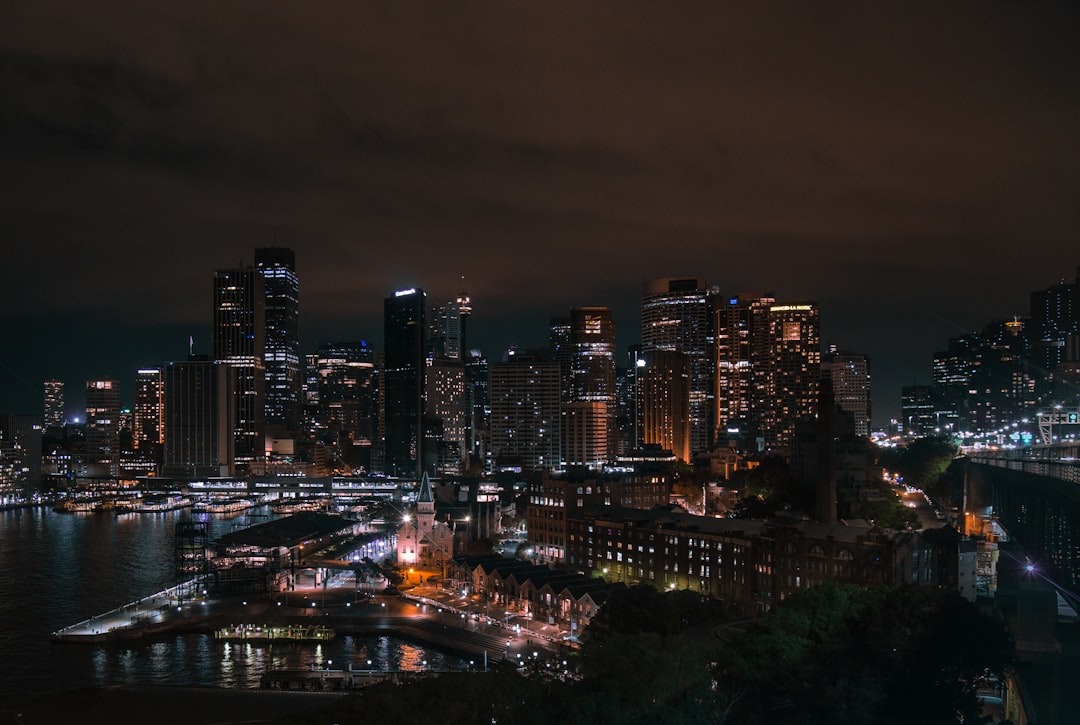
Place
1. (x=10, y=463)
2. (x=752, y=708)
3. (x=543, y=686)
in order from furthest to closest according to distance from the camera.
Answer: (x=10, y=463) < (x=752, y=708) < (x=543, y=686)

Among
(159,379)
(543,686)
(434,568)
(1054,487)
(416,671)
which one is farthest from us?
(159,379)

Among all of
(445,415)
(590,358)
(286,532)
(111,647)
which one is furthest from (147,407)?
(111,647)

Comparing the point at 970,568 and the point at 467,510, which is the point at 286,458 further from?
the point at 970,568

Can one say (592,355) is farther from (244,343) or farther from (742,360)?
(244,343)

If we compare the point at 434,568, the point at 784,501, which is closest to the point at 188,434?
the point at 434,568

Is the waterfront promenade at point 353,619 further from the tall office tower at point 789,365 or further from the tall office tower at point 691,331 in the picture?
the tall office tower at point 691,331

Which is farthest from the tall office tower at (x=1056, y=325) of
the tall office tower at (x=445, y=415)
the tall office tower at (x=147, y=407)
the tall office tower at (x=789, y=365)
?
the tall office tower at (x=147, y=407)

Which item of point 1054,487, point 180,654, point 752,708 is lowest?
point 180,654

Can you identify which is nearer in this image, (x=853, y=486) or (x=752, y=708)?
(x=752, y=708)
